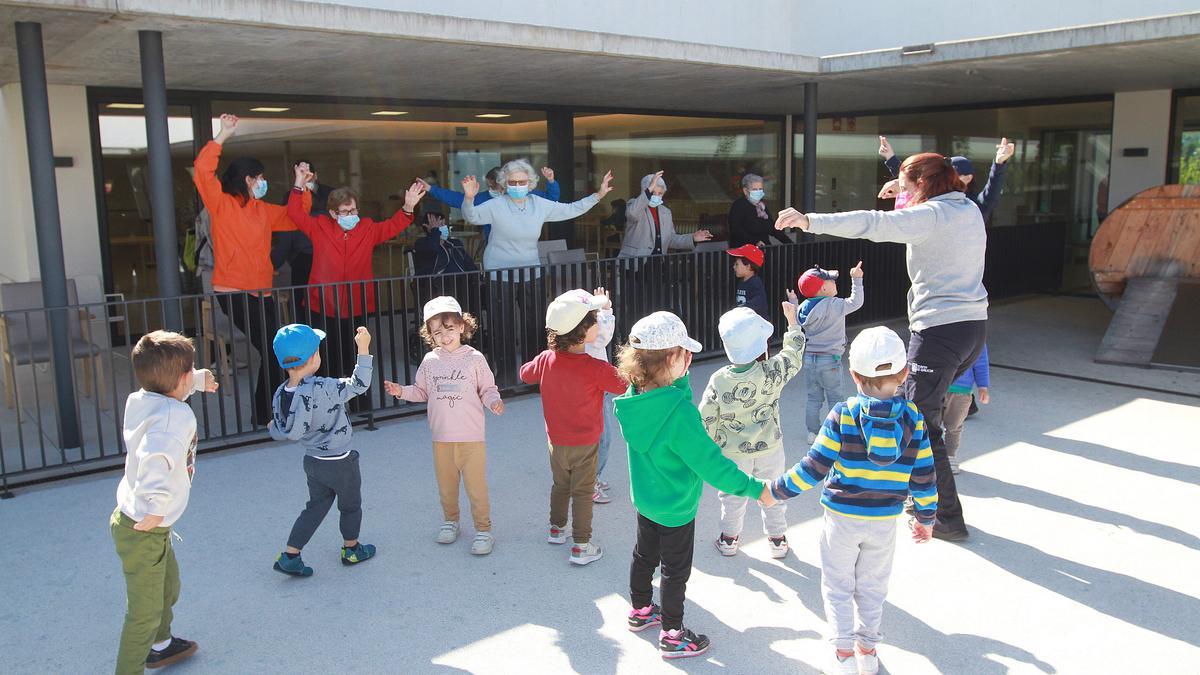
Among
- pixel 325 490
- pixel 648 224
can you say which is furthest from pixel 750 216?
pixel 325 490

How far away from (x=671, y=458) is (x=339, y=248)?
4354 mm

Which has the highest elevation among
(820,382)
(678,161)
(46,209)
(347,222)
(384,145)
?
(384,145)

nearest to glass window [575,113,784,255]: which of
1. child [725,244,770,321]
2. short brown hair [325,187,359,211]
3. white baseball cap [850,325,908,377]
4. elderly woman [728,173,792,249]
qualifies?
elderly woman [728,173,792,249]

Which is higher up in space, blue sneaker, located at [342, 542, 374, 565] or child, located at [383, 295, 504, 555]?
child, located at [383, 295, 504, 555]

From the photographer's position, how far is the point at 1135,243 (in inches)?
409

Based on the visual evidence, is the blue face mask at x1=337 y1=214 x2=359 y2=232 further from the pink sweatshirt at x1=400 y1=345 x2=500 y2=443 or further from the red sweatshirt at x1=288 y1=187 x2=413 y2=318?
the pink sweatshirt at x1=400 y1=345 x2=500 y2=443

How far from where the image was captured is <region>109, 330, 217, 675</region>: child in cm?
338

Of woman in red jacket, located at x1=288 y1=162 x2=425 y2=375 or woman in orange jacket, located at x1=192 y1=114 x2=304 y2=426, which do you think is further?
woman in red jacket, located at x1=288 y1=162 x2=425 y2=375

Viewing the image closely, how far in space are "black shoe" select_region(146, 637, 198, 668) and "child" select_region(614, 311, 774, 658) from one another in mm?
1862

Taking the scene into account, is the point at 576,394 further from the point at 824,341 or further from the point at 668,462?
the point at 824,341

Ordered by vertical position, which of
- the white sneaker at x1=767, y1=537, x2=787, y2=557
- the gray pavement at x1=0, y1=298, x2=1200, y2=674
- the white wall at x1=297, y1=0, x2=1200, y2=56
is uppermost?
the white wall at x1=297, y1=0, x2=1200, y2=56

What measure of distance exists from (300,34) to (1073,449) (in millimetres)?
6093

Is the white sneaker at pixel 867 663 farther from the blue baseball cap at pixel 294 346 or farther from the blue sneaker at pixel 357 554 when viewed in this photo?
the blue baseball cap at pixel 294 346

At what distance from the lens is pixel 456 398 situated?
471cm
